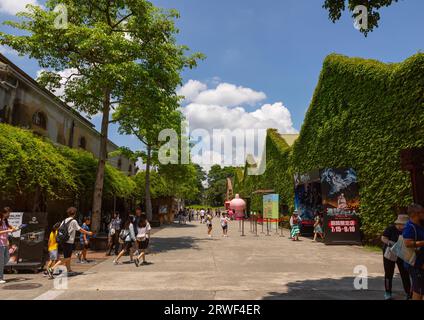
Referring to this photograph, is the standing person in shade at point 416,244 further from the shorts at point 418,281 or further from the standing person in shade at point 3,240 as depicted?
the standing person in shade at point 3,240

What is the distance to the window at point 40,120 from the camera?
718 inches

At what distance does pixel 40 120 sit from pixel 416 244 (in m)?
19.3

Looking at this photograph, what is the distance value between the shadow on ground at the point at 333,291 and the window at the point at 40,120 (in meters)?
16.2

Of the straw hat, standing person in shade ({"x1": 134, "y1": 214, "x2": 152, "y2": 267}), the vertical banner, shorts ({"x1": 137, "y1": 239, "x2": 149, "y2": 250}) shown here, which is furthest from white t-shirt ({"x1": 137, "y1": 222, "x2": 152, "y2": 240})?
the vertical banner

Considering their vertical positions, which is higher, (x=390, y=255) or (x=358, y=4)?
(x=358, y=4)

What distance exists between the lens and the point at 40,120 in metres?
19.1

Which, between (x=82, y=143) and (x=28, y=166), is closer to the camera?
(x=28, y=166)

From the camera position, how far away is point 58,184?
1398 cm

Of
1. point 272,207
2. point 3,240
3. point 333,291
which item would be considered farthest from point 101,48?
point 272,207

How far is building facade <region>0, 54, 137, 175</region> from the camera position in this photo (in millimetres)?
15242

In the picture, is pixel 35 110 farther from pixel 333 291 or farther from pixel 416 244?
pixel 416 244

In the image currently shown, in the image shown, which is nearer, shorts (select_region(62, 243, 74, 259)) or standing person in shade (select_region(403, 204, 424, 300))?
standing person in shade (select_region(403, 204, 424, 300))

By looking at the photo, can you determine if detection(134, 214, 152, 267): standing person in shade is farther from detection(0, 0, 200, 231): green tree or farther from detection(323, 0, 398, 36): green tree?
detection(323, 0, 398, 36): green tree
